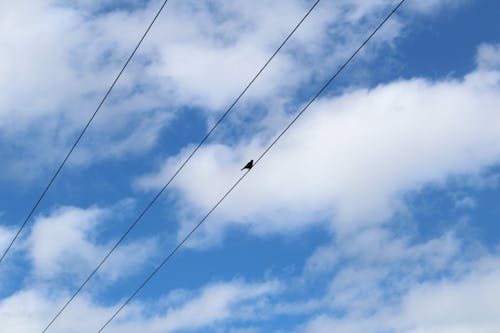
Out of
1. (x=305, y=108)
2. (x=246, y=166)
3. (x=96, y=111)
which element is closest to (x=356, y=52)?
(x=305, y=108)

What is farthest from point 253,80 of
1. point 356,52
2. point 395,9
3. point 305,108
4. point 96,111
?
point 96,111

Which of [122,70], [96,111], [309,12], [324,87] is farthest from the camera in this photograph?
[96,111]

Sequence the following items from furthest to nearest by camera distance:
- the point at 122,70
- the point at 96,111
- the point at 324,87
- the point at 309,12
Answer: the point at 96,111 → the point at 122,70 → the point at 324,87 → the point at 309,12

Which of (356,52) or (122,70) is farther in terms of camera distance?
(122,70)

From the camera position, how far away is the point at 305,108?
21.7 metres

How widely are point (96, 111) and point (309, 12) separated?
35.8 ft

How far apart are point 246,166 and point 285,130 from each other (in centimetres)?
489

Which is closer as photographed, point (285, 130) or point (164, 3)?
point (164, 3)

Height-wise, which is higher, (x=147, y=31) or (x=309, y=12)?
(x=147, y=31)

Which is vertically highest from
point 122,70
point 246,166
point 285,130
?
point 122,70

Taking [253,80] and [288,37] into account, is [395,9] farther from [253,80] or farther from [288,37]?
[253,80]

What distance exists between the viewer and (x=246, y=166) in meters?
26.3

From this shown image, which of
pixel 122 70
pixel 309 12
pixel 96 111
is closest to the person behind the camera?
pixel 309 12

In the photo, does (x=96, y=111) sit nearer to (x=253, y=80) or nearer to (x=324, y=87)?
(x=253, y=80)
